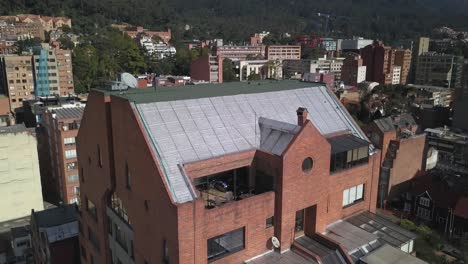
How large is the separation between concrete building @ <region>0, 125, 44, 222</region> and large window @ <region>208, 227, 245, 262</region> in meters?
51.9

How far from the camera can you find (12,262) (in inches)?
1874

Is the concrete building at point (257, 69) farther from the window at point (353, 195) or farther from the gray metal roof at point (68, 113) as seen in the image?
the window at point (353, 195)

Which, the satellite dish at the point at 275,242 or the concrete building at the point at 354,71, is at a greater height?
the concrete building at the point at 354,71

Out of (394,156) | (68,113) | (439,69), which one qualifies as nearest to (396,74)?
(439,69)

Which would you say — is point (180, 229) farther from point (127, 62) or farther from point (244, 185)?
point (127, 62)

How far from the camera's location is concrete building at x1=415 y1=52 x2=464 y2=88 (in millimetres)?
149238

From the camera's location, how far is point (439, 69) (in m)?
153

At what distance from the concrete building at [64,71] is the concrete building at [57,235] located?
3040 inches

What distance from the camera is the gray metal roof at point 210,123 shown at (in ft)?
60.3

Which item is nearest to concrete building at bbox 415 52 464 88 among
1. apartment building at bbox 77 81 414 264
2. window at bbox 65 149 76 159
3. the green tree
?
the green tree

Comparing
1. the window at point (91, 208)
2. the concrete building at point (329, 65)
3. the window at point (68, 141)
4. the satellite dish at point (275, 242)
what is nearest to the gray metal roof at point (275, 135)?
the satellite dish at point (275, 242)

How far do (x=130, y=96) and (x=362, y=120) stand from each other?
276 ft

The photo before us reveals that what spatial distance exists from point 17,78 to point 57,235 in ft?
269

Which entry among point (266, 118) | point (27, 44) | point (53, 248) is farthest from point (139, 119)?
point (27, 44)
